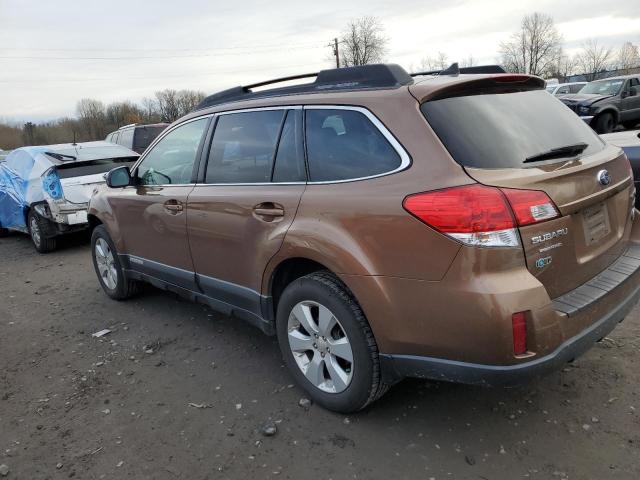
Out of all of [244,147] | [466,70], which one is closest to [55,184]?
[244,147]

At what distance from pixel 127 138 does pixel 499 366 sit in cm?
1605

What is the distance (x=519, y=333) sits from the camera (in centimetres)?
220

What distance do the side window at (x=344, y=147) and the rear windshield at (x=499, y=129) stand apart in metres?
0.28

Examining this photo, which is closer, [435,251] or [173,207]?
[435,251]

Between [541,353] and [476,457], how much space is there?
0.66m

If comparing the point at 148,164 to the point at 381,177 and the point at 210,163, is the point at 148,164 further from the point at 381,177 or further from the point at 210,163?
the point at 381,177

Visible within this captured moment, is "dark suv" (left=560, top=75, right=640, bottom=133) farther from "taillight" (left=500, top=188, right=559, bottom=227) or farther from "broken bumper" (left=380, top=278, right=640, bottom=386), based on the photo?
"taillight" (left=500, top=188, right=559, bottom=227)

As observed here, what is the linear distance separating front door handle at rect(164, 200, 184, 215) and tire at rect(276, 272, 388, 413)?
4.15 feet

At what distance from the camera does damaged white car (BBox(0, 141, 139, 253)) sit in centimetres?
765

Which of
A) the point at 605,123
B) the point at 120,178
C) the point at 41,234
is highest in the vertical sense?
the point at 120,178

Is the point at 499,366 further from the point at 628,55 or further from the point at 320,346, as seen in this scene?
the point at 628,55

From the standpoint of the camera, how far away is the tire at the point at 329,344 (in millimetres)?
2650

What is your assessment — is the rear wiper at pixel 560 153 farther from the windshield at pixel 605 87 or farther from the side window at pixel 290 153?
the windshield at pixel 605 87

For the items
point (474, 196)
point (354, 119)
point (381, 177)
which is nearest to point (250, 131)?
point (354, 119)
